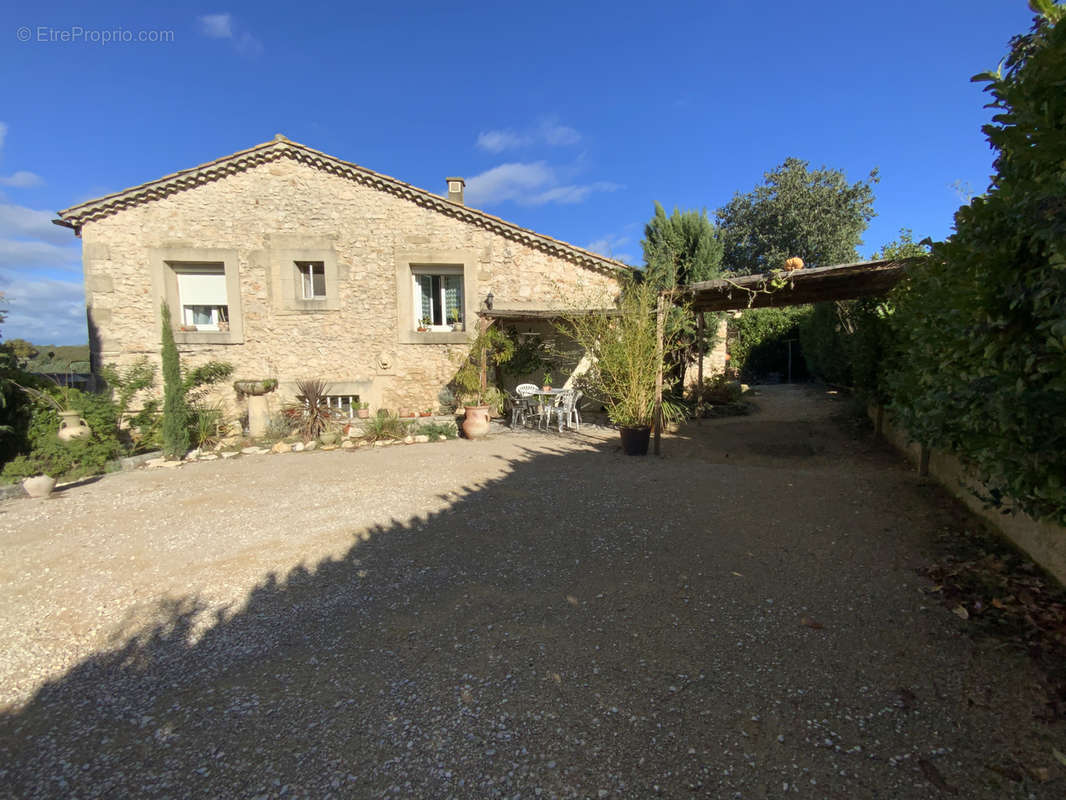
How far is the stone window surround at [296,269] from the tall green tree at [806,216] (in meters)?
16.4

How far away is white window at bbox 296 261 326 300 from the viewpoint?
9.93 metres

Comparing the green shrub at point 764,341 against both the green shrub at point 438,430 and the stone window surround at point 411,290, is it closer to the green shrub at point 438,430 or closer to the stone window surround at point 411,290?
the stone window surround at point 411,290

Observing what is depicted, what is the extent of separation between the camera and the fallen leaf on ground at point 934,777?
161 centimetres

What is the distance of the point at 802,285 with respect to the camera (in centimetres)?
739

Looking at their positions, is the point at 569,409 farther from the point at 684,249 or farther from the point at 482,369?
the point at 684,249

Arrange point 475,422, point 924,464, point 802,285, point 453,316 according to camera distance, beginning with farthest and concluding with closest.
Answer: point 453,316
point 475,422
point 802,285
point 924,464

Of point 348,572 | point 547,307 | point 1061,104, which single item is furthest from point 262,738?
point 547,307

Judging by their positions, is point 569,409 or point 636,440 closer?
point 636,440

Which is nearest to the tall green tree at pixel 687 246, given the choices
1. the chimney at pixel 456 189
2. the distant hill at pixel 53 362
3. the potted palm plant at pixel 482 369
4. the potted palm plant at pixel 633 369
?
the potted palm plant at pixel 633 369

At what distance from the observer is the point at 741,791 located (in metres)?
1.64

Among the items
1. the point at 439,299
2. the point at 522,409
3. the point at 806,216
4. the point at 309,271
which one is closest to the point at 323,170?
the point at 309,271

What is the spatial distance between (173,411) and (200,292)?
342 centimetres

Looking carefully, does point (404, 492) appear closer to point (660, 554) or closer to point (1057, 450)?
point (660, 554)

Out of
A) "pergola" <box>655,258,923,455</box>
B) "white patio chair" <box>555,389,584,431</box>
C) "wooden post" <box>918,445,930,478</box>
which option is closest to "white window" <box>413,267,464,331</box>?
"white patio chair" <box>555,389,584,431</box>
